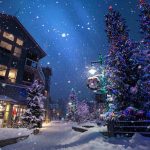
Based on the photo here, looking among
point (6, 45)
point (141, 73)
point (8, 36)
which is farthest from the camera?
point (8, 36)

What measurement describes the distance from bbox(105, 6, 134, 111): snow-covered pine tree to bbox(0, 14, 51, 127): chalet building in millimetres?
19213

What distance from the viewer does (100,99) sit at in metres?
18.8

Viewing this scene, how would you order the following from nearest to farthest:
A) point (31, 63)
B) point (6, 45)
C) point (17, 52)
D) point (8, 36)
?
point (6, 45) < point (8, 36) < point (17, 52) < point (31, 63)

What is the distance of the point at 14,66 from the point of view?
34500 millimetres

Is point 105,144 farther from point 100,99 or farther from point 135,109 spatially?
point 100,99

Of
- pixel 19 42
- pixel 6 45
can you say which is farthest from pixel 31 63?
pixel 6 45

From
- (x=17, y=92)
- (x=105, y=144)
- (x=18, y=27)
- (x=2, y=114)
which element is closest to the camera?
(x=105, y=144)

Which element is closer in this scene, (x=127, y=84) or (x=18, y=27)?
(x=127, y=84)

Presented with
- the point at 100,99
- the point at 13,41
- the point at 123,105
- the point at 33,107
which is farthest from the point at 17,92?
the point at 123,105

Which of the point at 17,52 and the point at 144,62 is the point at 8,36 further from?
the point at 144,62

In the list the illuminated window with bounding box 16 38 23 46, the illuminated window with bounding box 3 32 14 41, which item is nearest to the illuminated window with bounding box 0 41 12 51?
the illuminated window with bounding box 3 32 14 41

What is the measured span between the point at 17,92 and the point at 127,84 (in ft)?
75.2

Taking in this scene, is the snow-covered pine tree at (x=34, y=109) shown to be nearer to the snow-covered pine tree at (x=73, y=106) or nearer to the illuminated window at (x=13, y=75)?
the illuminated window at (x=13, y=75)

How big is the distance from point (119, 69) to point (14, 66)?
22.9 meters
